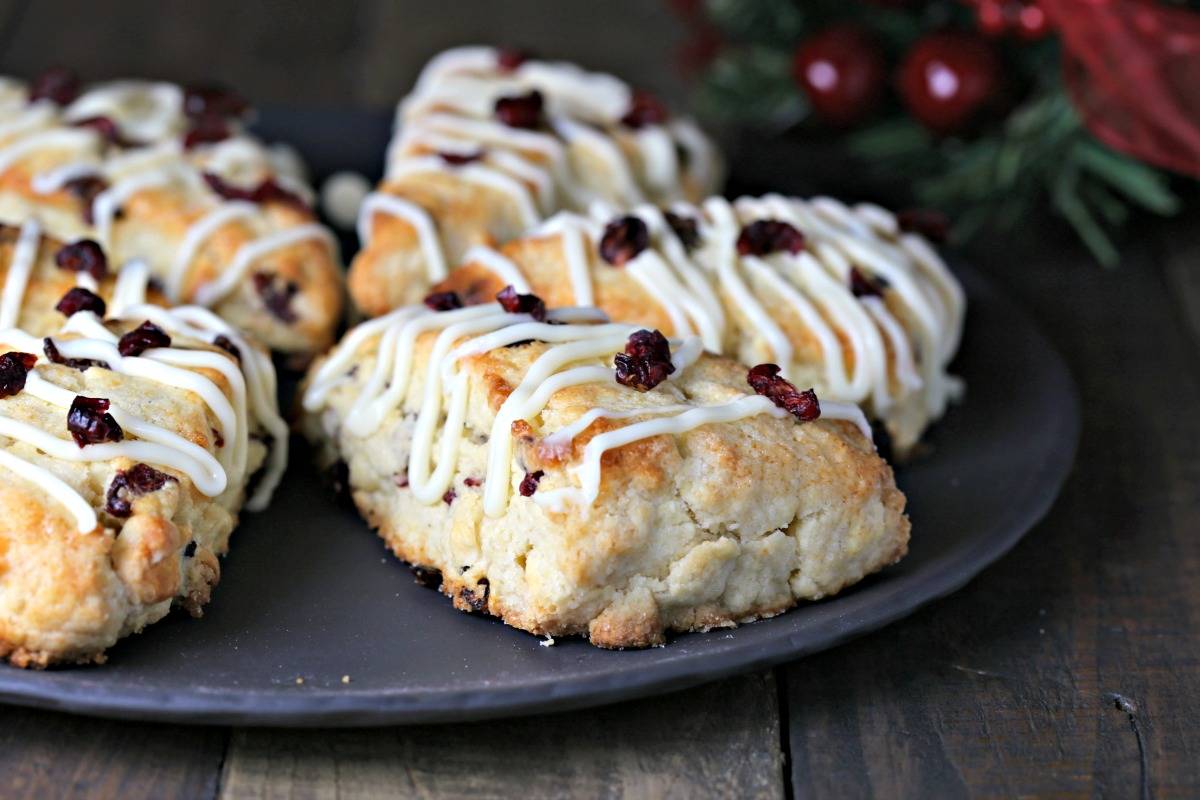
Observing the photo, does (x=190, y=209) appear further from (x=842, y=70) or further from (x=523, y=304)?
(x=842, y=70)

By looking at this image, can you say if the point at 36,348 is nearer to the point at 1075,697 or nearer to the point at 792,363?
the point at 792,363

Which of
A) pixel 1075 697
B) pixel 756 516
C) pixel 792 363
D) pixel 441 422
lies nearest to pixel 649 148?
pixel 792 363

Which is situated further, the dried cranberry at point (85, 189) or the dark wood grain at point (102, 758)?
the dried cranberry at point (85, 189)

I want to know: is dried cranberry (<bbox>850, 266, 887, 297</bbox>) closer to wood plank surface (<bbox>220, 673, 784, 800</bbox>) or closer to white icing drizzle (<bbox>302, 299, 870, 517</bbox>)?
white icing drizzle (<bbox>302, 299, 870, 517</bbox>)

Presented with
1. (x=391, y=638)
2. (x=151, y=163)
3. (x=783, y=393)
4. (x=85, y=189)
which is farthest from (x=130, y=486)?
(x=151, y=163)

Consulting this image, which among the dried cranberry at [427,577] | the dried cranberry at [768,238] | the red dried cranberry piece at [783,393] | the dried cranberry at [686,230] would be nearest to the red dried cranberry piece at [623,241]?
the dried cranberry at [686,230]

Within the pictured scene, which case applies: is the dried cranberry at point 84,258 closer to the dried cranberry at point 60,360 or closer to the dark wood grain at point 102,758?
the dried cranberry at point 60,360

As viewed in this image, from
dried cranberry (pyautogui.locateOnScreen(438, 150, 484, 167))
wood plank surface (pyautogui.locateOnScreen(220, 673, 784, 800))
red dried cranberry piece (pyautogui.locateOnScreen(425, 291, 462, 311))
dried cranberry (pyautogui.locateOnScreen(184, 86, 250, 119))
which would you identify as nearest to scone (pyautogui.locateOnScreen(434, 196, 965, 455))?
red dried cranberry piece (pyautogui.locateOnScreen(425, 291, 462, 311))
